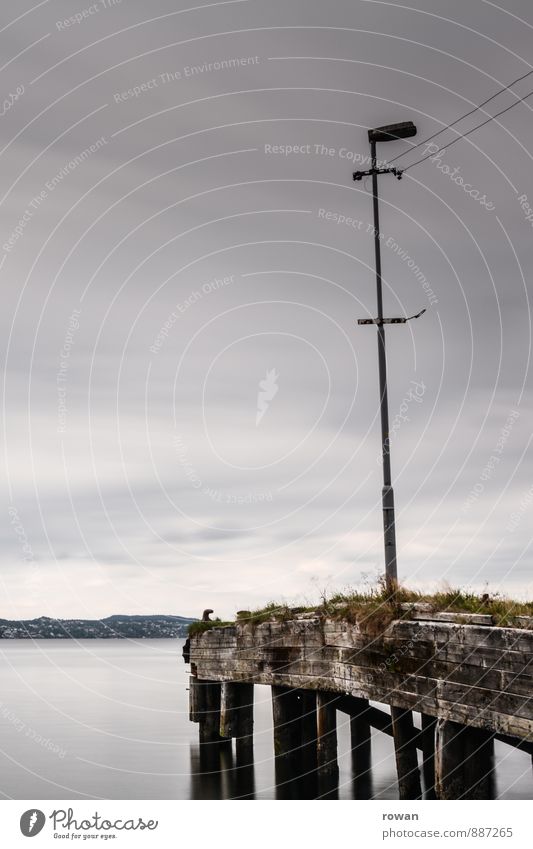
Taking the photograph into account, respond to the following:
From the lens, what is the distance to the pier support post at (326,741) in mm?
23109

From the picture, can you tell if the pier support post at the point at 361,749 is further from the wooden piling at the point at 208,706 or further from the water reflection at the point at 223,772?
the wooden piling at the point at 208,706

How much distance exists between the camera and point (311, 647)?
75.6 feet

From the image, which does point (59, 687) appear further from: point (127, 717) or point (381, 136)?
point (381, 136)

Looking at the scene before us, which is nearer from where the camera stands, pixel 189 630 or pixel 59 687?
pixel 189 630

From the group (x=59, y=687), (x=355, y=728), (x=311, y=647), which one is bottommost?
(x=59, y=687)

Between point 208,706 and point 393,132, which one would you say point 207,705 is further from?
point 393,132
